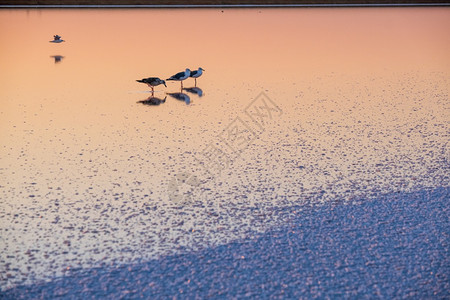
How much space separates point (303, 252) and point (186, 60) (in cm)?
982

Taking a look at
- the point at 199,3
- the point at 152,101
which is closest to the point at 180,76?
the point at 152,101

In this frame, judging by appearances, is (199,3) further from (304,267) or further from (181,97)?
(304,267)

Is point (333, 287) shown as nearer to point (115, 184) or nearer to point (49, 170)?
point (115, 184)

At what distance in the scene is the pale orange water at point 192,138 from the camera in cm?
513

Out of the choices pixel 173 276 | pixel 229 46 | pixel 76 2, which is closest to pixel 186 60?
pixel 229 46

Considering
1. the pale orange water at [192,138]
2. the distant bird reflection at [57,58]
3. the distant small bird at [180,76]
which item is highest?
the distant bird reflection at [57,58]

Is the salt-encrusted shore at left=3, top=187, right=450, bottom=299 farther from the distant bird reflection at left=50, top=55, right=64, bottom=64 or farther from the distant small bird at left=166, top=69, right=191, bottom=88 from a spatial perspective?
the distant bird reflection at left=50, top=55, right=64, bottom=64

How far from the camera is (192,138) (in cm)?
793

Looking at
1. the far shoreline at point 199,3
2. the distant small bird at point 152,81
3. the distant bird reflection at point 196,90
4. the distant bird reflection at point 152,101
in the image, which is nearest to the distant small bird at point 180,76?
the distant bird reflection at point 196,90

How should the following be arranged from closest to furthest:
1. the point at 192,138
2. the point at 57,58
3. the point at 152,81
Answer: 1. the point at 192,138
2. the point at 152,81
3. the point at 57,58

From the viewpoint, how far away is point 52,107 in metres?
9.65

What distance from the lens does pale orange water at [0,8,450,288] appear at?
16.8 ft

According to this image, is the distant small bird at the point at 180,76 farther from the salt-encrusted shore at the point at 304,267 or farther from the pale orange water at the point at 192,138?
the salt-encrusted shore at the point at 304,267

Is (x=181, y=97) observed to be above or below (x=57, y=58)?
below
